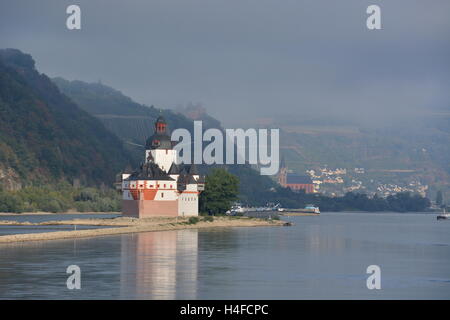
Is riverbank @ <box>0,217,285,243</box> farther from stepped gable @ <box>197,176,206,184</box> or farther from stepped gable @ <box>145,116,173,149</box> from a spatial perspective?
stepped gable @ <box>145,116,173,149</box>

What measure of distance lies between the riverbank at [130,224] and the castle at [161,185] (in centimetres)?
252

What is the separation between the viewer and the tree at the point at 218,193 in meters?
170

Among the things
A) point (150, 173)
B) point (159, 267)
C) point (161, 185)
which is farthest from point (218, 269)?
point (150, 173)

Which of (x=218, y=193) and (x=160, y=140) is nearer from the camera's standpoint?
(x=160, y=140)

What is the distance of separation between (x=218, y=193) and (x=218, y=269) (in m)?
92.2

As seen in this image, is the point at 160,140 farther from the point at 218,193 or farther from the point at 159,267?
the point at 159,267

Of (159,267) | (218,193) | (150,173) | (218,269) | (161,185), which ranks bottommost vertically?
(218,269)

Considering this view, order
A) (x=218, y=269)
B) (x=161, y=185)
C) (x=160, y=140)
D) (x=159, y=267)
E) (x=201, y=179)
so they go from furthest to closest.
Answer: (x=201, y=179)
(x=160, y=140)
(x=161, y=185)
(x=159, y=267)
(x=218, y=269)

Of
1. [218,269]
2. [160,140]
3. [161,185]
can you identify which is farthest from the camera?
[160,140]

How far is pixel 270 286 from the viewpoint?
6694cm

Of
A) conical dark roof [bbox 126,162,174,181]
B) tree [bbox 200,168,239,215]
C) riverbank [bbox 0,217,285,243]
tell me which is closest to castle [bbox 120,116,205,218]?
conical dark roof [bbox 126,162,174,181]

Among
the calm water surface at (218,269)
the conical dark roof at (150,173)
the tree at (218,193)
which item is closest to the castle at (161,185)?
the conical dark roof at (150,173)

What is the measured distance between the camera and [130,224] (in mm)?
145750

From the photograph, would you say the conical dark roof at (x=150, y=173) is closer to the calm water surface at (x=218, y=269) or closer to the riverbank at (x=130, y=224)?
the riverbank at (x=130, y=224)
